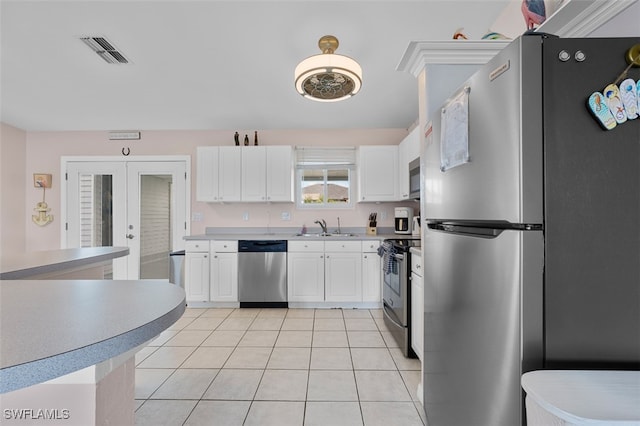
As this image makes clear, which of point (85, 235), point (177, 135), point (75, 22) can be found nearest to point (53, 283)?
point (75, 22)

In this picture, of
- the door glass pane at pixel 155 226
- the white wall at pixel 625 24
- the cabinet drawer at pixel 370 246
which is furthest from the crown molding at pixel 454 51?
the door glass pane at pixel 155 226

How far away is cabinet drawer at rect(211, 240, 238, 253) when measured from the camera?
369cm

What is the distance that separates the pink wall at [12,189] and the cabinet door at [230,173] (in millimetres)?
3081

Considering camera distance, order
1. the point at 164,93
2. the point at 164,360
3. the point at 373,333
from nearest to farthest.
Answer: the point at 164,360 < the point at 373,333 < the point at 164,93

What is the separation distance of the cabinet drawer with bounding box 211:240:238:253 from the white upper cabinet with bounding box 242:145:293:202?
0.68 m

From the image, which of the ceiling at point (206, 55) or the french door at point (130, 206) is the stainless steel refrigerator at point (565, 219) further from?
the french door at point (130, 206)

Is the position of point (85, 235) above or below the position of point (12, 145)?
below

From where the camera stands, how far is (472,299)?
101 centimetres

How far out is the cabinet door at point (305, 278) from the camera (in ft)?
12.0

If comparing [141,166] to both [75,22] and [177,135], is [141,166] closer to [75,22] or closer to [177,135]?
[177,135]

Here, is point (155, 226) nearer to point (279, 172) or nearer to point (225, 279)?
point (225, 279)

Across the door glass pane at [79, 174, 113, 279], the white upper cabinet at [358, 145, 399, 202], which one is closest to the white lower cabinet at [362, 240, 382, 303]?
the white upper cabinet at [358, 145, 399, 202]

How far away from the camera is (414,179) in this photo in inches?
123

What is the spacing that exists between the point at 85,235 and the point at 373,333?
4.47 meters
